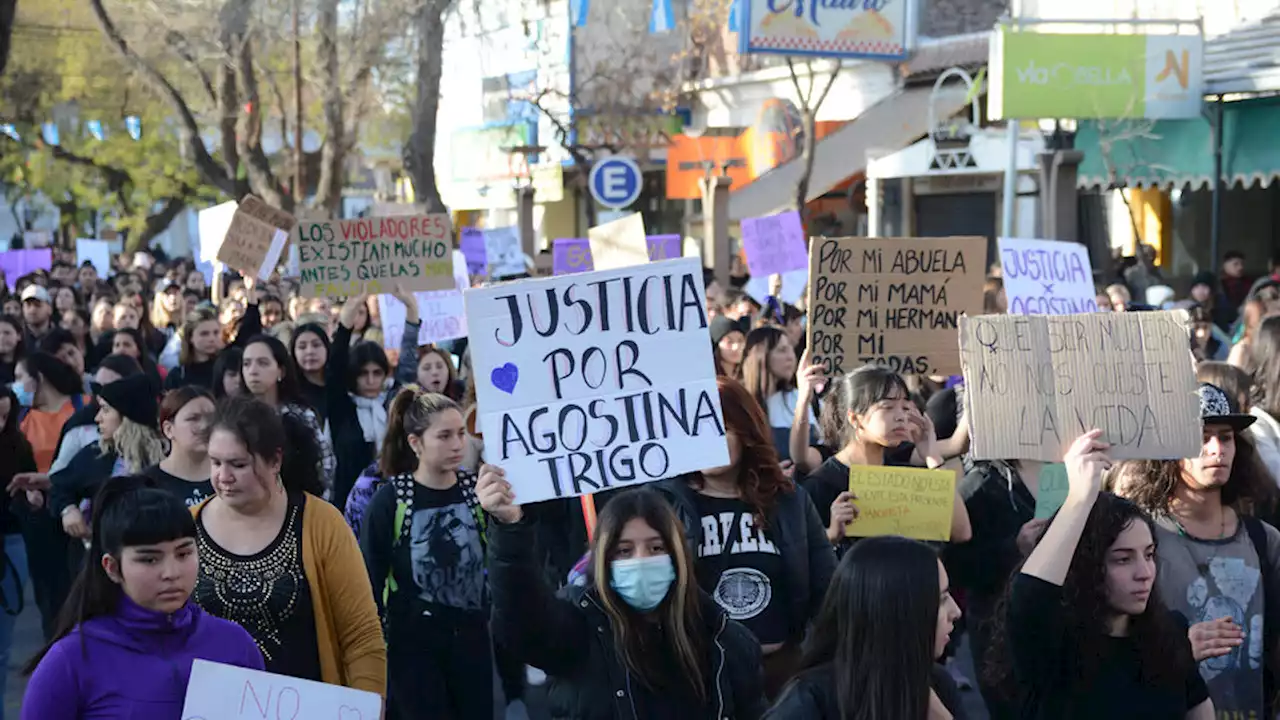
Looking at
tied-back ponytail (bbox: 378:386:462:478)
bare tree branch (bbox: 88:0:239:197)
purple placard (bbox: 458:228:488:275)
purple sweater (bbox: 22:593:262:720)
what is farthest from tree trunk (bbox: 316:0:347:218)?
purple sweater (bbox: 22:593:262:720)

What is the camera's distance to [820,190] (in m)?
27.1

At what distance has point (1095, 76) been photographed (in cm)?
1670

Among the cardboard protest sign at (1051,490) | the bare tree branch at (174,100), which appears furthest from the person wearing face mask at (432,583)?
the bare tree branch at (174,100)

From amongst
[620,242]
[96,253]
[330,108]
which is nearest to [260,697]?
[620,242]

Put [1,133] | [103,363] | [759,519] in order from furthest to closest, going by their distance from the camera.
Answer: [1,133] → [103,363] → [759,519]

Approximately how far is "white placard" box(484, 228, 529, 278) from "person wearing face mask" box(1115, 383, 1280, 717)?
50.1 ft

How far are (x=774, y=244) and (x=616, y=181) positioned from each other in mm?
4623

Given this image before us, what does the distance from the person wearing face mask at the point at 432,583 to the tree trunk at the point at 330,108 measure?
17.2m

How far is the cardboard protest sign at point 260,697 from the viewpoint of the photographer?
3377 mm

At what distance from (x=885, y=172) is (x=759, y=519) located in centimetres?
1868

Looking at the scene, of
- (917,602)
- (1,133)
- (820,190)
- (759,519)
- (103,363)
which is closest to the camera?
(917,602)

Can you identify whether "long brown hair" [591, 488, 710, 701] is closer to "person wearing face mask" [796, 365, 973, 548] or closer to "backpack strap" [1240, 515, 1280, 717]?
"person wearing face mask" [796, 365, 973, 548]

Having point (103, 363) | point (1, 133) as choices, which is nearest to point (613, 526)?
point (103, 363)

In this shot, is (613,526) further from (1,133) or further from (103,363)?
(1,133)
